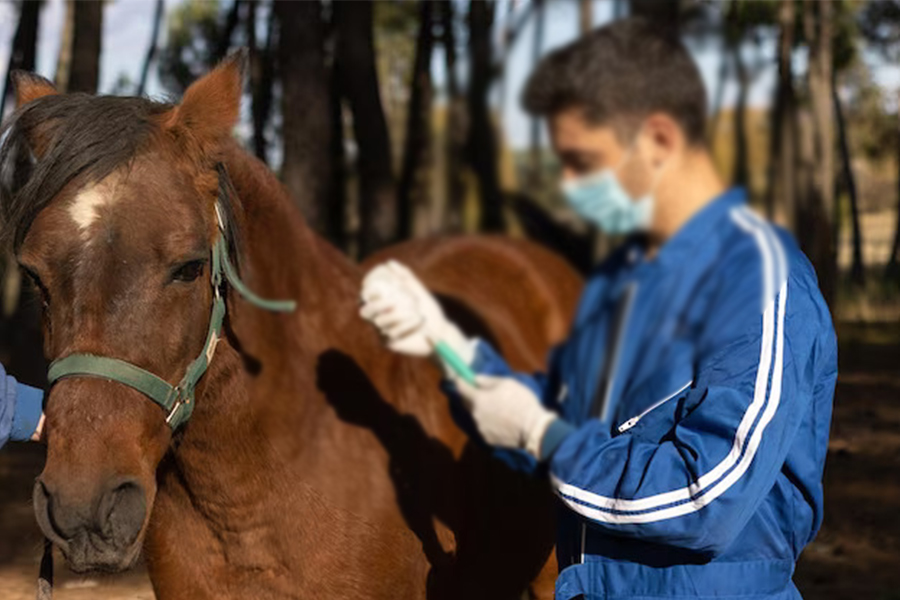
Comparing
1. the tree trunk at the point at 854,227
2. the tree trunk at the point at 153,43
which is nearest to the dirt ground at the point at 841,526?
the tree trunk at the point at 153,43

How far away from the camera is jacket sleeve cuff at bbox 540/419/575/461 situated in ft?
6.19

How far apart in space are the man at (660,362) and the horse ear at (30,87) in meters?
1.51

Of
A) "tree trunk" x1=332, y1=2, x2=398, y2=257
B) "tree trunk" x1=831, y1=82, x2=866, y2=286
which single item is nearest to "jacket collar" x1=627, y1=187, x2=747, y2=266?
"tree trunk" x1=332, y1=2, x2=398, y2=257

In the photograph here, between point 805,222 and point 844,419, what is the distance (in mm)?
11361

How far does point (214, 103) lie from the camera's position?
2.97 m

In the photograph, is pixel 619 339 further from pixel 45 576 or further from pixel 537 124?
pixel 45 576

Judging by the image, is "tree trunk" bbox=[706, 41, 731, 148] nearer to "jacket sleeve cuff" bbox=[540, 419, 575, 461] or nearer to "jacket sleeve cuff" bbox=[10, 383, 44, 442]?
"jacket sleeve cuff" bbox=[540, 419, 575, 461]

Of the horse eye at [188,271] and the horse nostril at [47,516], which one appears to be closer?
the horse nostril at [47,516]

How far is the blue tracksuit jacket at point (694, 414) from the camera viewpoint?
65.3 inches

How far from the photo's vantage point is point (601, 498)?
80.1 inches

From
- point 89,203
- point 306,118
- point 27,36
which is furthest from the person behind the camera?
point 27,36

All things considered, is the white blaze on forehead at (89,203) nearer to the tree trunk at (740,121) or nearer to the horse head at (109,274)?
the horse head at (109,274)

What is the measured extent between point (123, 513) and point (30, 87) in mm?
1258

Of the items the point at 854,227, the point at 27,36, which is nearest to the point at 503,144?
the point at 27,36
